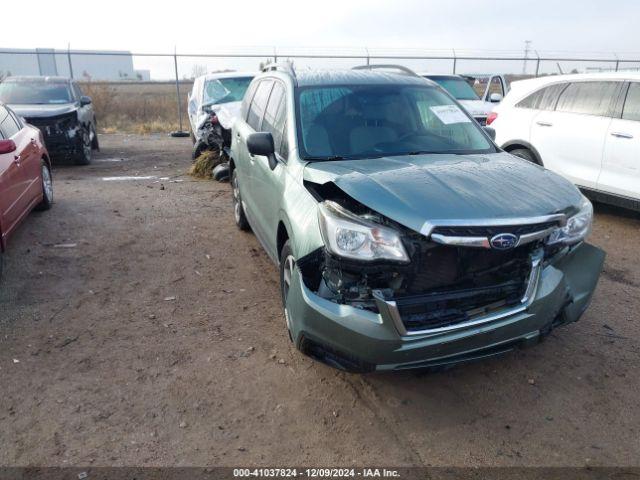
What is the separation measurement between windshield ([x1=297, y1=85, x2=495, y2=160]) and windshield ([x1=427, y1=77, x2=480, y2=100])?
8384 millimetres

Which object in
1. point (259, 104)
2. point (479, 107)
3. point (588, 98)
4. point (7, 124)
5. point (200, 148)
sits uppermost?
point (259, 104)

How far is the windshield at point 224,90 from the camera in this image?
10867 mm

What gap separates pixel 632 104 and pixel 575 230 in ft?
13.1

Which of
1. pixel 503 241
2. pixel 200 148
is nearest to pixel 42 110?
pixel 200 148

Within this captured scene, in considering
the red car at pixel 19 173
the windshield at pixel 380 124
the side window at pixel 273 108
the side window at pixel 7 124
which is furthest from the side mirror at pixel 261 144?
the side window at pixel 7 124

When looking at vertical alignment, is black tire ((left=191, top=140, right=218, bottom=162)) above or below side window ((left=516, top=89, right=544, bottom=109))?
below

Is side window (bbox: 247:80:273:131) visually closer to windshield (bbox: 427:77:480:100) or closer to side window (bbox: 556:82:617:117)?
side window (bbox: 556:82:617:117)

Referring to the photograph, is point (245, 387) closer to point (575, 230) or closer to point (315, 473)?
point (315, 473)

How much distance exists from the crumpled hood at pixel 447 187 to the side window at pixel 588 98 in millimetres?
3532

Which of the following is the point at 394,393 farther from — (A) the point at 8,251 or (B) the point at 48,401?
(A) the point at 8,251

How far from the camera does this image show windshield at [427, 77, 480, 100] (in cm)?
1241

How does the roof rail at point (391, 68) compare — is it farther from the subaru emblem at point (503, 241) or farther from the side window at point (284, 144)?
the subaru emblem at point (503, 241)

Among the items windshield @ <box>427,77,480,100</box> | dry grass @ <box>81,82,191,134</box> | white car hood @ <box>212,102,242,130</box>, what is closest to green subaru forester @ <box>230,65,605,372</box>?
white car hood @ <box>212,102,242,130</box>

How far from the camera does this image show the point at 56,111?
10297mm
